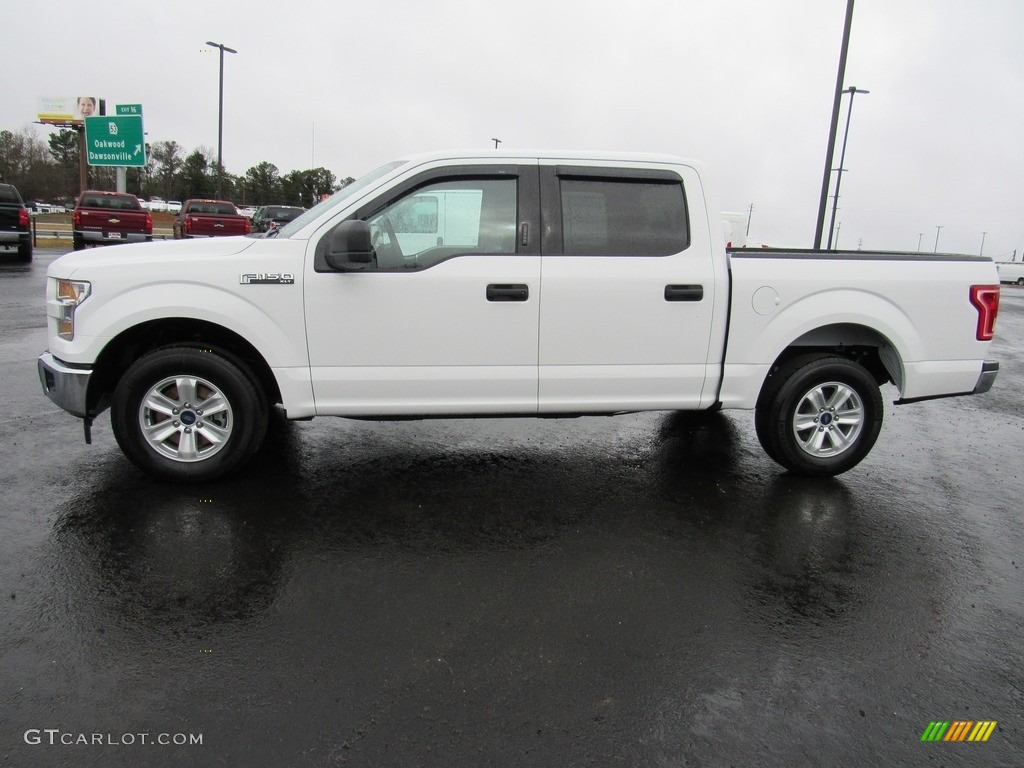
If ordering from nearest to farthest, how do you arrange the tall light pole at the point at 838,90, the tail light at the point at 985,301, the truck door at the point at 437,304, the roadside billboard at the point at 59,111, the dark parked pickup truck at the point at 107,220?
the truck door at the point at 437,304, the tail light at the point at 985,301, the tall light pole at the point at 838,90, the dark parked pickup truck at the point at 107,220, the roadside billboard at the point at 59,111

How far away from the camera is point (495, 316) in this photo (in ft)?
14.3

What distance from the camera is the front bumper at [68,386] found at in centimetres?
417

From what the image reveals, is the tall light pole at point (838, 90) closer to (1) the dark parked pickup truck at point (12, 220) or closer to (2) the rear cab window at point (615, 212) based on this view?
(2) the rear cab window at point (615, 212)

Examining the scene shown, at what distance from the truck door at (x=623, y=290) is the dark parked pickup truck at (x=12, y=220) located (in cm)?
1867

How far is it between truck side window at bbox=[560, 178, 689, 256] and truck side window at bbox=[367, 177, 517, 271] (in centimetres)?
39

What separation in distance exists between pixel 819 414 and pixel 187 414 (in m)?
4.18

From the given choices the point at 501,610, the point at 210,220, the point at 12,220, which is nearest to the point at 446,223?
the point at 501,610

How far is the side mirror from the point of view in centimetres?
400

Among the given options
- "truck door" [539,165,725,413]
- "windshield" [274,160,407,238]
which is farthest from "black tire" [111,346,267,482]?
"truck door" [539,165,725,413]

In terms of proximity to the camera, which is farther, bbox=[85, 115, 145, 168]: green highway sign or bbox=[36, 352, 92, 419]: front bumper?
bbox=[85, 115, 145, 168]: green highway sign

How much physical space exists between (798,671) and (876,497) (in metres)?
2.36

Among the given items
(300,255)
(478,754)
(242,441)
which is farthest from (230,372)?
(478,754)

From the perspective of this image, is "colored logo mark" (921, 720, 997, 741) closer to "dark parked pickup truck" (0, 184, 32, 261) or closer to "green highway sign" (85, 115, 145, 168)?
"dark parked pickup truck" (0, 184, 32, 261)

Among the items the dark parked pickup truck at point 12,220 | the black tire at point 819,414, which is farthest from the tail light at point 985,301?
the dark parked pickup truck at point 12,220
